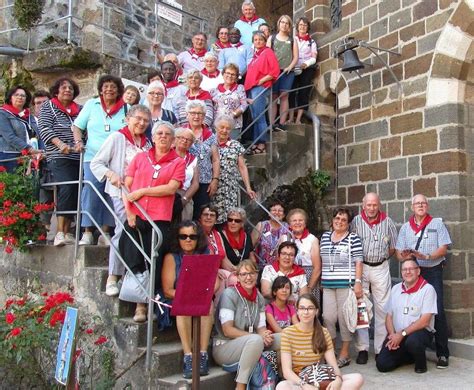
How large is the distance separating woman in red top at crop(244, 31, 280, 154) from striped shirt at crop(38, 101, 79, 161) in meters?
2.53

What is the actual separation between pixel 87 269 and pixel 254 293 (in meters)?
1.48

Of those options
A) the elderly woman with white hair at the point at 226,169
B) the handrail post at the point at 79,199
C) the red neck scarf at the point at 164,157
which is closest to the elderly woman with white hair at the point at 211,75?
the elderly woman with white hair at the point at 226,169

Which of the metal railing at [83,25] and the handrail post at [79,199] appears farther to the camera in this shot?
the metal railing at [83,25]

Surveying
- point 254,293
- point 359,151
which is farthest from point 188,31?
point 254,293

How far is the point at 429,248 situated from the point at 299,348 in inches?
76.4

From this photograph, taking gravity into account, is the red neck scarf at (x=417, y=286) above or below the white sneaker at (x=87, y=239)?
below

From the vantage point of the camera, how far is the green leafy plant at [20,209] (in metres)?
5.29

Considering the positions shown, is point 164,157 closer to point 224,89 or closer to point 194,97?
point 194,97

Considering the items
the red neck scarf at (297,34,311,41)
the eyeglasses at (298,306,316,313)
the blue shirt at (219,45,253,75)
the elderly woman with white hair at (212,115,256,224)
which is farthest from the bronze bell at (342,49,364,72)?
the eyeglasses at (298,306,316,313)

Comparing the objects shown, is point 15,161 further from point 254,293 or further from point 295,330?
point 295,330

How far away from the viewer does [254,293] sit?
4.67 meters

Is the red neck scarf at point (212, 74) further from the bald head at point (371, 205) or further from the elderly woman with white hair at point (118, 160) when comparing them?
the bald head at point (371, 205)

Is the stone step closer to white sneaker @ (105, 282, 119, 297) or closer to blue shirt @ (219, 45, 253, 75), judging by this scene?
white sneaker @ (105, 282, 119, 297)

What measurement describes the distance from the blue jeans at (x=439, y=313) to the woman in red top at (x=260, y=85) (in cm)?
267
